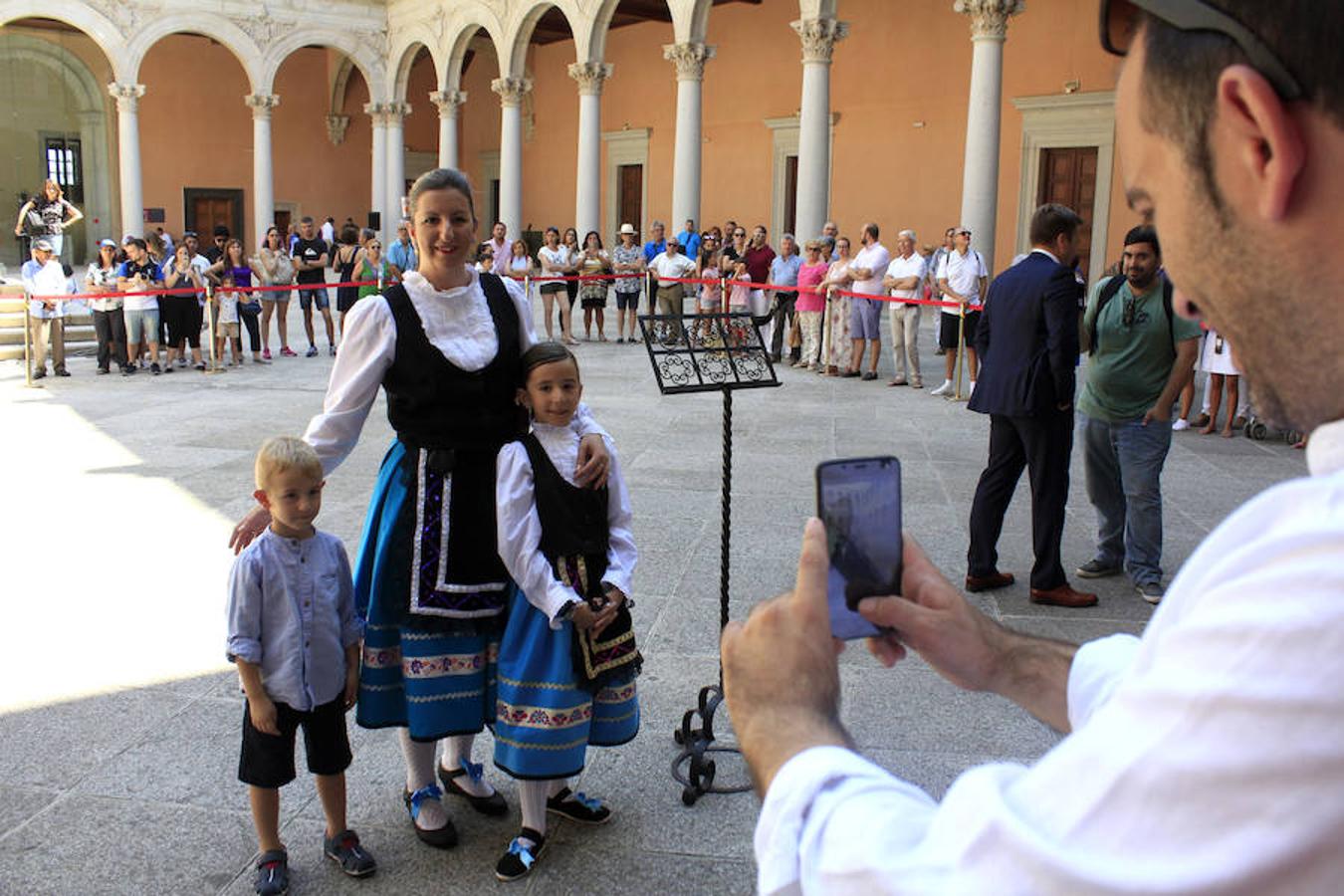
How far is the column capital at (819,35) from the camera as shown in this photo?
17.6 m

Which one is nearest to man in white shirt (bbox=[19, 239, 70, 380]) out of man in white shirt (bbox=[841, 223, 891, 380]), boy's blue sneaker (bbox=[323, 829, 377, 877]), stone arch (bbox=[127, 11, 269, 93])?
man in white shirt (bbox=[841, 223, 891, 380])

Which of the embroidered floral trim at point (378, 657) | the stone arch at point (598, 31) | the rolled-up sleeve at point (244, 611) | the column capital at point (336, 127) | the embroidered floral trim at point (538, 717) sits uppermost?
the stone arch at point (598, 31)

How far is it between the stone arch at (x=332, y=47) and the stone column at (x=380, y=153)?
268 millimetres

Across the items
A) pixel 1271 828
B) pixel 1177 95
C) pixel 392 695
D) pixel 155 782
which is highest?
pixel 1177 95

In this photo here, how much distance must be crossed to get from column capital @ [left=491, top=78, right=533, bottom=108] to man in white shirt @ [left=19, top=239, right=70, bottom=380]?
42.8 feet

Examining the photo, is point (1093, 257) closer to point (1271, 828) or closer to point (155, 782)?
point (155, 782)

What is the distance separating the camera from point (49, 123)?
105 ft

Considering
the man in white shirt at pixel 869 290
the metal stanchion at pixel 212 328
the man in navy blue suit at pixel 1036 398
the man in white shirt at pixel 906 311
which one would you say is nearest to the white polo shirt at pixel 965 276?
the man in white shirt at pixel 906 311

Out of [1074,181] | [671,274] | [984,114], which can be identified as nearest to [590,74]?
[671,274]

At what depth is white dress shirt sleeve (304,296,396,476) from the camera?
10.0 ft

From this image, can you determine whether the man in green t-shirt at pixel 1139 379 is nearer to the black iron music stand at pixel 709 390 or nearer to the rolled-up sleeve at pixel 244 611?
the black iron music stand at pixel 709 390

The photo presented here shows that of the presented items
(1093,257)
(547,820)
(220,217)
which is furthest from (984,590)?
(220,217)

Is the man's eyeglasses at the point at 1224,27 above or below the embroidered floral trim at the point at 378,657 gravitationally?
above

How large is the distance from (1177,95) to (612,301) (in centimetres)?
2349
